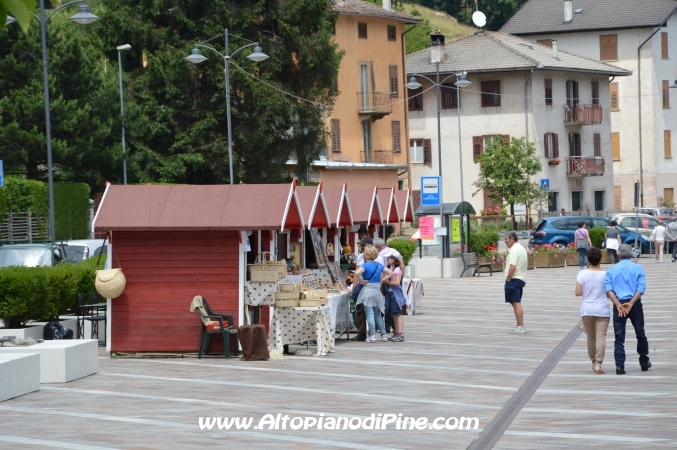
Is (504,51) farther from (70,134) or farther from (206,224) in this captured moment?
(206,224)

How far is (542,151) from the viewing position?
3142 inches

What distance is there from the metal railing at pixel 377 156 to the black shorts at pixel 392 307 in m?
54.3

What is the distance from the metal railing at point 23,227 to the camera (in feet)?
151

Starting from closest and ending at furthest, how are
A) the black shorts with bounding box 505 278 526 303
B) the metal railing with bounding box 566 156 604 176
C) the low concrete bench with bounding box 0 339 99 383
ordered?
1. the low concrete bench with bounding box 0 339 99 383
2. the black shorts with bounding box 505 278 526 303
3. the metal railing with bounding box 566 156 604 176

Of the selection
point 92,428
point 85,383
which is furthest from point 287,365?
point 92,428

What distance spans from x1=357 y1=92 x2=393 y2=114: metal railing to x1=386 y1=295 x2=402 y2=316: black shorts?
53761 millimetres

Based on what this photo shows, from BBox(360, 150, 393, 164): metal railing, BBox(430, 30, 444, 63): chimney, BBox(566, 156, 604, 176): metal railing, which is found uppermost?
BBox(430, 30, 444, 63): chimney

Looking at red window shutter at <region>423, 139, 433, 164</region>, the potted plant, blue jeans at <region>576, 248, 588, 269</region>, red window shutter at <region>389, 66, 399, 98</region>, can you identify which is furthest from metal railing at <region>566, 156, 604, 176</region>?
blue jeans at <region>576, 248, 588, 269</region>

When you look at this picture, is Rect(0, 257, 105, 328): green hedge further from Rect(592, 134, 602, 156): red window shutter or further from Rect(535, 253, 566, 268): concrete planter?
Rect(592, 134, 602, 156): red window shutter

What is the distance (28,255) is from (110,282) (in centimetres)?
1100

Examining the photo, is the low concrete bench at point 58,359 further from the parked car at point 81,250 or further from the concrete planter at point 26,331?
the parked car at point 81,250

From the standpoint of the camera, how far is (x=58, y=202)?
47938 mm

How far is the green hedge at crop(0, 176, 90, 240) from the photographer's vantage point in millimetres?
45753

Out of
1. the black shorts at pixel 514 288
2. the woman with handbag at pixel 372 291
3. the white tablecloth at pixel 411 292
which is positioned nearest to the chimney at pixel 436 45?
the white tablecloth at pixel 411 292
